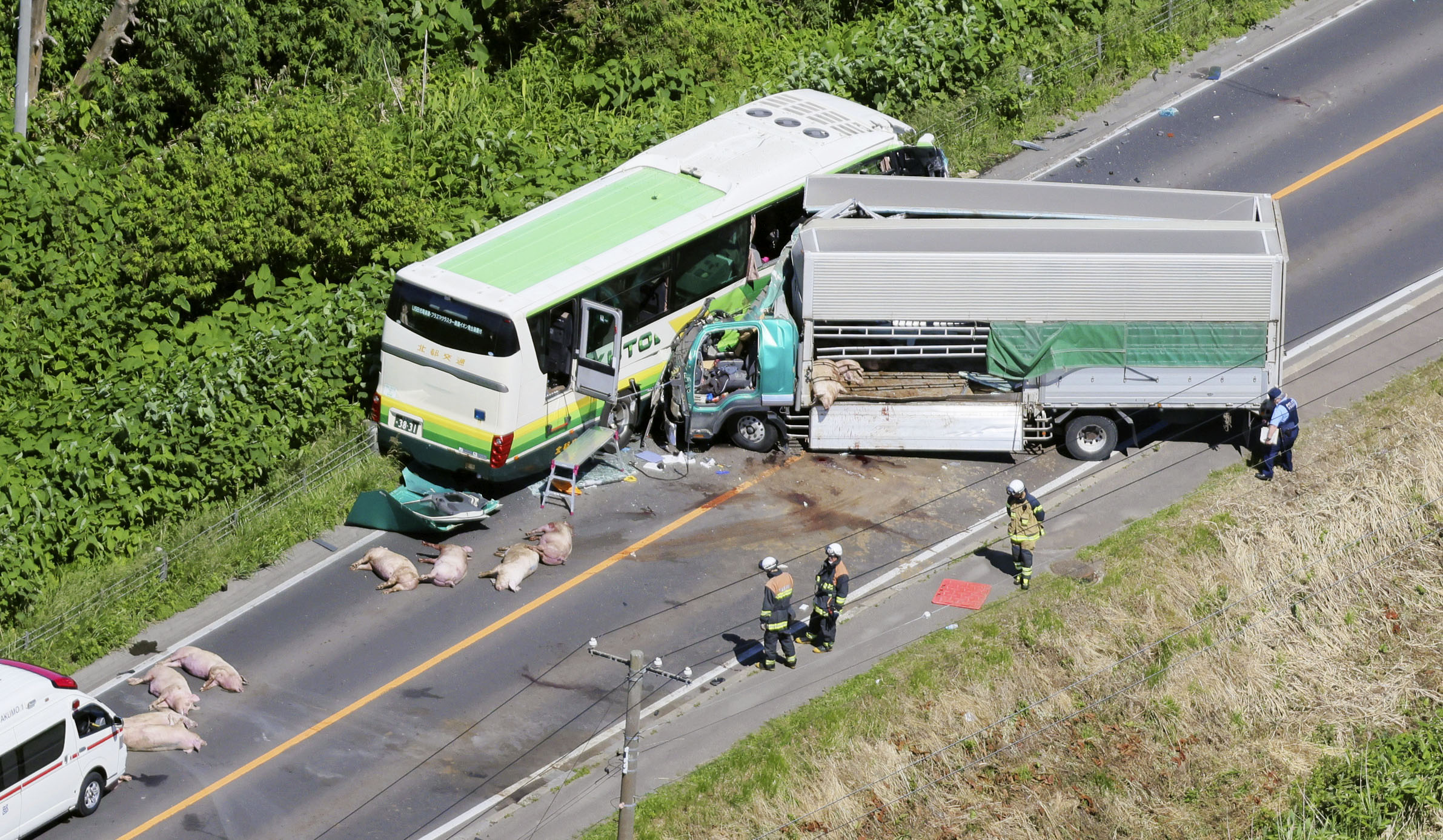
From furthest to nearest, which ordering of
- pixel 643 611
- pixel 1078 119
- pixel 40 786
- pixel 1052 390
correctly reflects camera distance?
1. pixel 1078 119
2. pixel 1052 390
3. pixel 643 611
4. pixel 40 786

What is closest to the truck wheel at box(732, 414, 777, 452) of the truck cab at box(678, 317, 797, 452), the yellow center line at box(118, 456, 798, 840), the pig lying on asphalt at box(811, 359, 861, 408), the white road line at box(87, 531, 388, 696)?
the truck cab at box(678, 317, 797, 452)

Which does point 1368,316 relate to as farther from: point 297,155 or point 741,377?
point 297,155

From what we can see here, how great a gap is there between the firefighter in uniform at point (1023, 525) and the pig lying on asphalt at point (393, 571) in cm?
745

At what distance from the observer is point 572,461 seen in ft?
73.2

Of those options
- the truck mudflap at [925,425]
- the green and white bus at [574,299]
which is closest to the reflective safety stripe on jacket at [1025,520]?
the truck mudflap at [925,425]

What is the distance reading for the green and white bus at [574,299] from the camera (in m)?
21.1

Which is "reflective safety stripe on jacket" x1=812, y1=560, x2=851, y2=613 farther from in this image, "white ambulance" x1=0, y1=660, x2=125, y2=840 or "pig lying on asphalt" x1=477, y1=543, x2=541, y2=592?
"white ambulance" x1=0, y1=660, x2=125, y2=840

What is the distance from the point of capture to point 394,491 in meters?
22.1

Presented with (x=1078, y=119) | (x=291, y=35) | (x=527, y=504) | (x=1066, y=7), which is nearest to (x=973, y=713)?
(x=527, y=504)

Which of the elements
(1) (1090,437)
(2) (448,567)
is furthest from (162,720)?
(1) (1090,437)

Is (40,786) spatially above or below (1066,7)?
below

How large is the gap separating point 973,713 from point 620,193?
30.5 ft

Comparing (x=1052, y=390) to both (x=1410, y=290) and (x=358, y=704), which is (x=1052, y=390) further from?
(x=358, y=704)

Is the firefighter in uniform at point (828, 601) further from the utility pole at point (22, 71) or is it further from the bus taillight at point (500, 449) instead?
the utility pole at point (22, 71)
